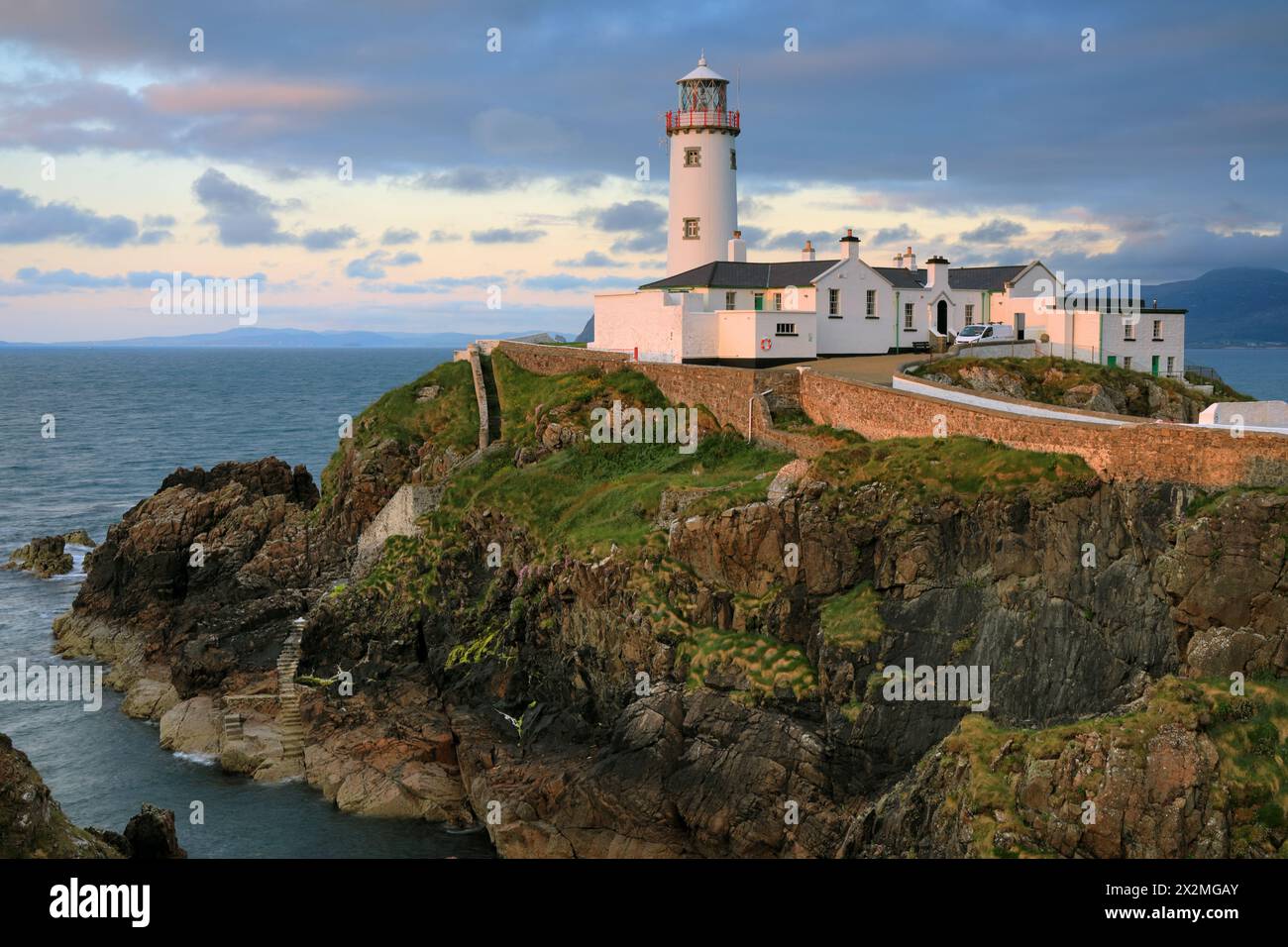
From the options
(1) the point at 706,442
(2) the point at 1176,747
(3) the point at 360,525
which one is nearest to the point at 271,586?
(3) the point at 360,525

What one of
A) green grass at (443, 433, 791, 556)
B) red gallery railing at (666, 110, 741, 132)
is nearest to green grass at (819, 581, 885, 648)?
green grass at (443, 433, 791, 556)

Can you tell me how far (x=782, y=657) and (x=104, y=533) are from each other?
47.0m

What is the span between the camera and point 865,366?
49812mm

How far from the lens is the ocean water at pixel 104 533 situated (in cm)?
3419

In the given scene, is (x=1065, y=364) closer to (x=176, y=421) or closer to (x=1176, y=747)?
(x=1176, y=747)

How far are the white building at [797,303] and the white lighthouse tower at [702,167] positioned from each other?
0.04m

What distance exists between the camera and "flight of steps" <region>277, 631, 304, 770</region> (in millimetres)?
38531

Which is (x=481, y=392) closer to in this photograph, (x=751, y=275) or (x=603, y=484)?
(x=751, y=275)

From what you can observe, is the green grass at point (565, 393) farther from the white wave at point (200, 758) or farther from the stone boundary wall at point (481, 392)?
the white wave at point (200, 758)

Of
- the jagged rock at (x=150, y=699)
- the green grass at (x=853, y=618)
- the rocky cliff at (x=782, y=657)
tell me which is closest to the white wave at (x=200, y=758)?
the rocky cliff at (x=782, y=657)

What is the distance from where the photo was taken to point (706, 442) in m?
45.8

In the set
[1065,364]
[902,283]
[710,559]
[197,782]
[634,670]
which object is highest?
[902,283]

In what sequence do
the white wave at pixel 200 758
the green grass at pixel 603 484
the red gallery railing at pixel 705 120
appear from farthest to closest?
1. the red gallery railing at pixel 705 120
2. the green grass at pixel 603 484
3. the white wave at pixel 200 758
